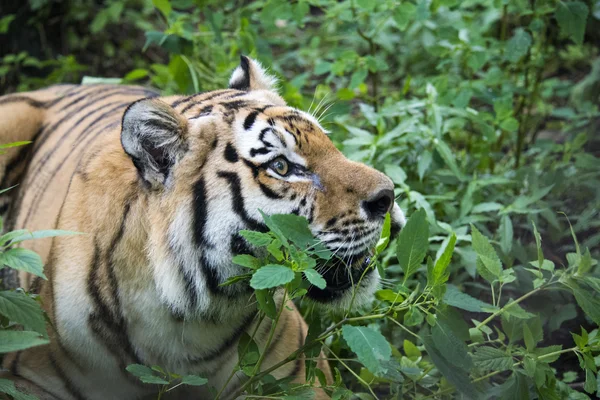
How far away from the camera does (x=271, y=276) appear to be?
171cm

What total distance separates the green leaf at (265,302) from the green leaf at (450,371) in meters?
0.40

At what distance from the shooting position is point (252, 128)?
7.16 ft

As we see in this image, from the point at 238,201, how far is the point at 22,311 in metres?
0.64

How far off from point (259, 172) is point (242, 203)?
11cm

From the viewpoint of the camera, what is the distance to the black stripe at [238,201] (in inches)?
81.4

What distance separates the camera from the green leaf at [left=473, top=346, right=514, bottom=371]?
6.35 ft

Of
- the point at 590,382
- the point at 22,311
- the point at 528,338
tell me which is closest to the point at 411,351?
the point at 528,338

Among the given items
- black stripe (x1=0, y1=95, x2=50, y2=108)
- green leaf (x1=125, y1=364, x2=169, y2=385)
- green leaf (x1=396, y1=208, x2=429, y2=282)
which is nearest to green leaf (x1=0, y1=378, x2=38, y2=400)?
green leaf (x1=125, y1=364, x2=169, y2=385)

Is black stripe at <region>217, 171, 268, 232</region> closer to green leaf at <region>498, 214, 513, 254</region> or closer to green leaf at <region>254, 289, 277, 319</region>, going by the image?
green leaf at <region>254, 289, 277, 319</region>

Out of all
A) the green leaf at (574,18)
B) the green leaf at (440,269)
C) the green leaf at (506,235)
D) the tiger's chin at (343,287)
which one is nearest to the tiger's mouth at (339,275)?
the tiger's chin at (343,287)

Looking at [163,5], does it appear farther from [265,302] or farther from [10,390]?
[10,390]

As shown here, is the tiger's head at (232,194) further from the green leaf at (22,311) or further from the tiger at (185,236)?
the green leaf at (22,311)

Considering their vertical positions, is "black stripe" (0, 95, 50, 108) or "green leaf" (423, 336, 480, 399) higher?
"green leaf" (423, 336, 480, 399)

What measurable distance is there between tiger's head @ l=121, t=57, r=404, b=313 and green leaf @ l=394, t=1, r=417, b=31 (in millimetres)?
1300
